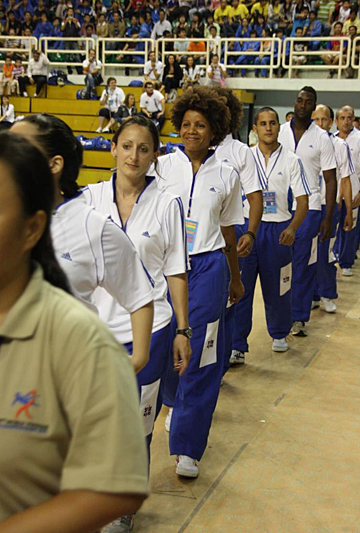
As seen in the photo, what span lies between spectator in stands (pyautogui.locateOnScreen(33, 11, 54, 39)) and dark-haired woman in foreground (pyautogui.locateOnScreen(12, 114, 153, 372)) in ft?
59.6

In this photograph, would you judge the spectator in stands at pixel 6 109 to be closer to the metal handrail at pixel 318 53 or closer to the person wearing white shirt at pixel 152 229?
the metal handrail at pixel 318 53

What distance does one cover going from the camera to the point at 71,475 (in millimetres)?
1040

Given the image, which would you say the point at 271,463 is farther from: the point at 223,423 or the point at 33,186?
the point at 33,186

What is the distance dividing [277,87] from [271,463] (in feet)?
44.1

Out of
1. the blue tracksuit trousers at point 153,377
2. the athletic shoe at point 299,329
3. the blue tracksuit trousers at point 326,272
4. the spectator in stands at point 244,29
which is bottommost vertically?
the athletic shoe at point 299,329

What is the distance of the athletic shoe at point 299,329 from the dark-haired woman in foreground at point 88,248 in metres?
4.36

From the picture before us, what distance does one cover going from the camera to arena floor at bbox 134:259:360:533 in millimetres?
3260

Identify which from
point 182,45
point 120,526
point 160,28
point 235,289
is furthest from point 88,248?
point 160,28

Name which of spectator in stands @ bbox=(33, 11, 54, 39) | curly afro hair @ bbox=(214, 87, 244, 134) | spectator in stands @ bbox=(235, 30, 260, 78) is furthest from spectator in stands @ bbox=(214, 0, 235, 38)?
curly afro hair @ bbox=(214, 87, 244, 134)

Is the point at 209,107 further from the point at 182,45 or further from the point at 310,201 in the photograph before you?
the point at 182,45

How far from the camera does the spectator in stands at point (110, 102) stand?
616 inches

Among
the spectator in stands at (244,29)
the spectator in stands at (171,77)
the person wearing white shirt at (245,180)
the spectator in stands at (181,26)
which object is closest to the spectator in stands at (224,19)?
the spectator in stands at (244,29)

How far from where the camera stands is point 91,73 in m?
17.1

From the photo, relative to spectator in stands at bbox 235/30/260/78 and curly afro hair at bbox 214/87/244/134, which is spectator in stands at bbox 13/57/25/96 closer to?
spectator in stands at bbox 235/30/260/78
